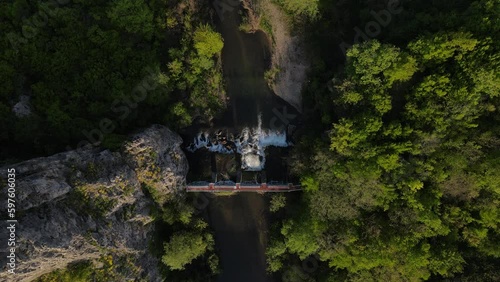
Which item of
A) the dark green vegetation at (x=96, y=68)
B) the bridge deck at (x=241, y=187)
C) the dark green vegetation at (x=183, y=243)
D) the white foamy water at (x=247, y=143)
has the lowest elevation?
the dark green vegetation at (x=183, y=243)

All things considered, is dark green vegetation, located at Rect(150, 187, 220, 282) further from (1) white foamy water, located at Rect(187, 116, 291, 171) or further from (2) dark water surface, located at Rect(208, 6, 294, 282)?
(1) white foamy water, located at Rect(187, 116, 291, 171)

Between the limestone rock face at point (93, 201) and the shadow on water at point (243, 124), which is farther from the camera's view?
the shadow on water at point (243, 124)

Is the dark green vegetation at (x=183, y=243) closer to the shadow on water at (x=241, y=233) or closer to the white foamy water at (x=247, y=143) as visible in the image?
the shadow on water at (x=241, y=233)

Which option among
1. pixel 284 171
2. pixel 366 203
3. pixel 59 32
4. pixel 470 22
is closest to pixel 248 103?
pixel 284 171

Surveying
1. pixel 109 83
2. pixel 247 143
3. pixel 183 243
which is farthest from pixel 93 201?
pixel 247 143

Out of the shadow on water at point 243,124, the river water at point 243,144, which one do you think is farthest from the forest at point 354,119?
the river water at point 243,144

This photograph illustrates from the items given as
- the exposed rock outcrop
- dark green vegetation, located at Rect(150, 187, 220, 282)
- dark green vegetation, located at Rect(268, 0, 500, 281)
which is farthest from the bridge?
the exposed rock outcrop
